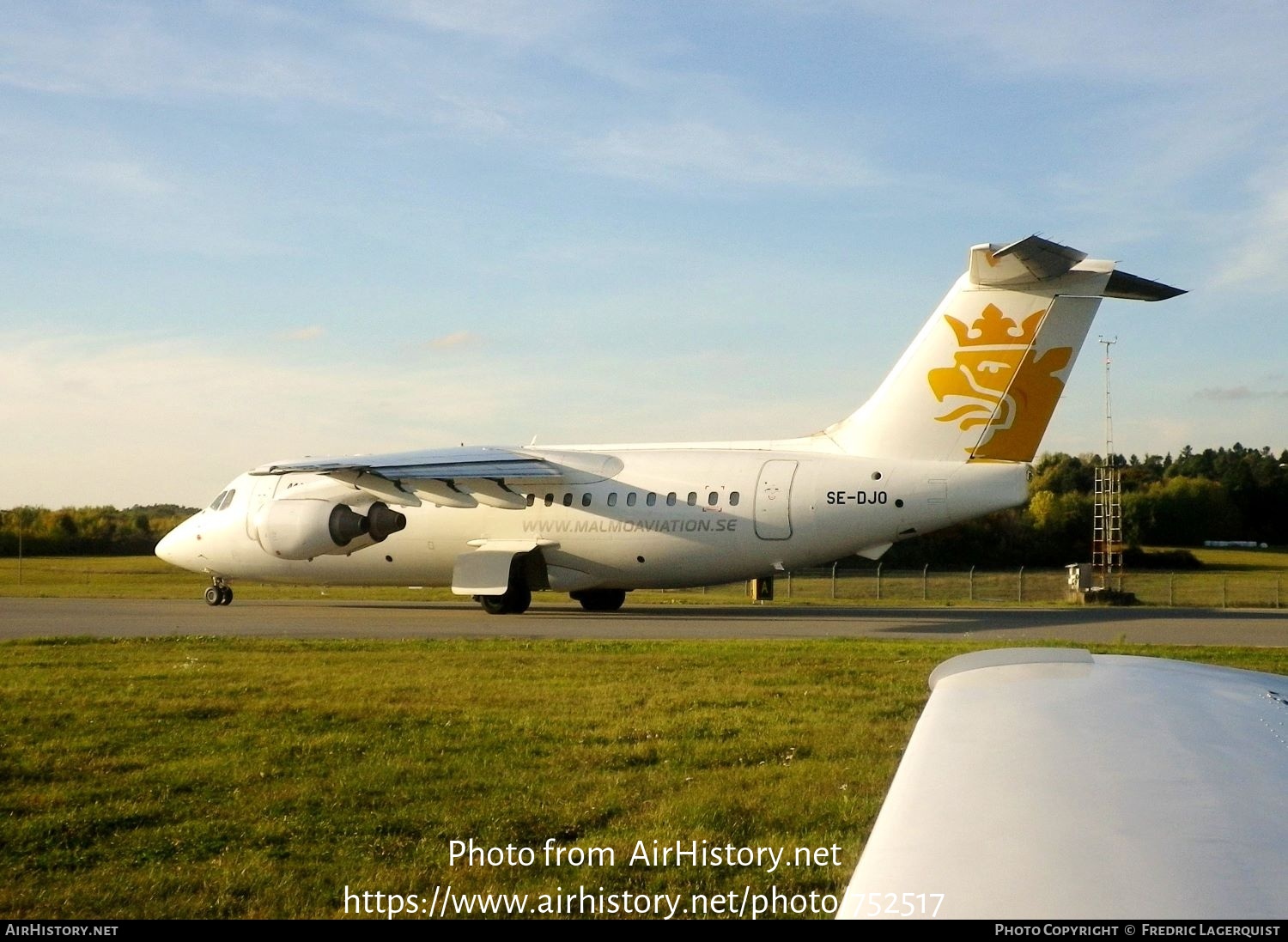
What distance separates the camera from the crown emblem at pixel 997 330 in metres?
20.3

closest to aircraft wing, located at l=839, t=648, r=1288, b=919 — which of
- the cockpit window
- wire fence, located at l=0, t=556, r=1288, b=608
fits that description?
the cockpit window

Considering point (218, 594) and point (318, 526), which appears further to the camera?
point (218, 594)

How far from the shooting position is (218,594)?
1163 inches

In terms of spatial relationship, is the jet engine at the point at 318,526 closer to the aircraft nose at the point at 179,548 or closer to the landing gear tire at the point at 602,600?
the aircraft nose at the point at 179,548

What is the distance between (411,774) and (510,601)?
17.6 metres

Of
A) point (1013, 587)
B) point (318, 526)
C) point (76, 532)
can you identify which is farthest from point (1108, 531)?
point (76, 532)

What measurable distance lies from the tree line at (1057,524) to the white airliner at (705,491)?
35.1 meters

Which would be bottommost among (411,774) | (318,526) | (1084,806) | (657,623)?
(657,623)

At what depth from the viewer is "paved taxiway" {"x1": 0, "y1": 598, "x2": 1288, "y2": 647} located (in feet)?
64.7

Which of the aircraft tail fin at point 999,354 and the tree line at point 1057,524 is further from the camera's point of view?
the tree line at point 1057,524

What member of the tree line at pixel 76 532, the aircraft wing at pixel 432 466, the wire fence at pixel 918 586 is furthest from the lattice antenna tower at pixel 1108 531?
the tree line at pixel 76 532

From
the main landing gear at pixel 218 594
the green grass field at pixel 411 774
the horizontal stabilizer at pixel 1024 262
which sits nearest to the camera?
the green grass field at pixel 411 774

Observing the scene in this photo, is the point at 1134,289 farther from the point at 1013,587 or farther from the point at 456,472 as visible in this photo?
the point at 1013,587
